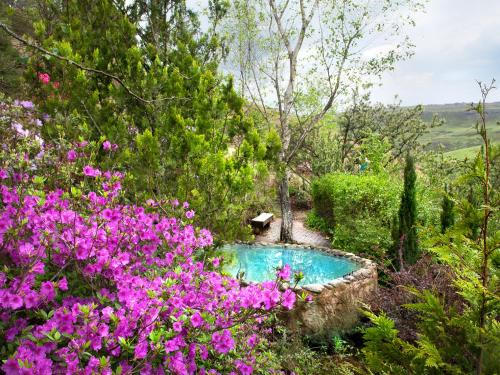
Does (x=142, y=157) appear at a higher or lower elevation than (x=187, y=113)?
lower

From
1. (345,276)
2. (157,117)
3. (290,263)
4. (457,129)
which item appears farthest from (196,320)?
(457,129)

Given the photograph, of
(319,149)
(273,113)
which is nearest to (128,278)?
(273,113)

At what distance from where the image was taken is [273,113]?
17.0 metres

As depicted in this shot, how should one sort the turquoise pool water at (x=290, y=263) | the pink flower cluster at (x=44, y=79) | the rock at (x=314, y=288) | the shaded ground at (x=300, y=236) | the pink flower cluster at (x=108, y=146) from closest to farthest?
the pink flower cluster at (x=108, y=146)
the pink flower cluster at (x=44, y=79)
the rock at (x=314, y=288)
the turquoise pool water at (x=290, y=263)
the shaded ground at (x=300, y=236)

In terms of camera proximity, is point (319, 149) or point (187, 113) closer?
point (187, 113)

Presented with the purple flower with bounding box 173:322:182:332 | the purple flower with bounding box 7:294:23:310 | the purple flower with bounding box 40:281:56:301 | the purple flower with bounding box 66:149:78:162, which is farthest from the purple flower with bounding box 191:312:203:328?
the purple flower with bounding box 66:149:78:162

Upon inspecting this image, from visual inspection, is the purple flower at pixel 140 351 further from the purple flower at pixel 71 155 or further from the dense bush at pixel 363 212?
the dense bush at pixel 363 212

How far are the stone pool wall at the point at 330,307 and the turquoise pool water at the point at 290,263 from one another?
1.37m

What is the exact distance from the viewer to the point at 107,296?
2287 mm

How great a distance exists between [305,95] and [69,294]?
14.0m

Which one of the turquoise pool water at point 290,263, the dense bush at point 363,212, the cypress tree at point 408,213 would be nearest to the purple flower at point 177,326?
the turquoise pool water at point 290,263

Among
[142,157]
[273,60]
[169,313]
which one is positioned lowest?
[169,313]

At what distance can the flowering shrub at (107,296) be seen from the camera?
196 centimetres

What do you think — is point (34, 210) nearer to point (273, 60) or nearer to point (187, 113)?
point (187, 113)
